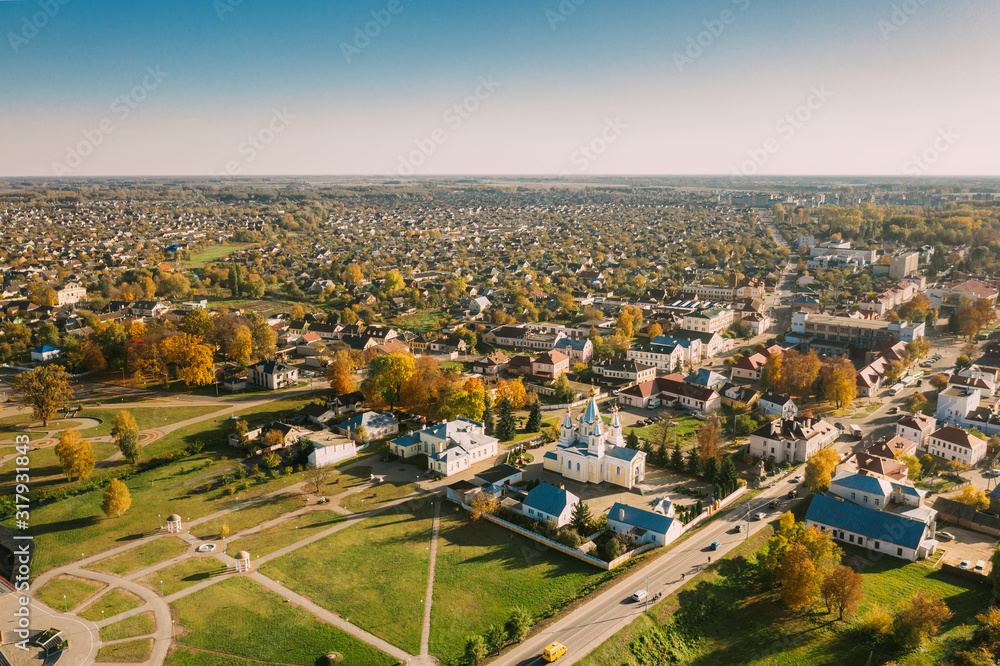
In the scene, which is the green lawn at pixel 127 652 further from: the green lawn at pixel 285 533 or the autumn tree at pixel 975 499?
the autumn tree at pixel 975 499

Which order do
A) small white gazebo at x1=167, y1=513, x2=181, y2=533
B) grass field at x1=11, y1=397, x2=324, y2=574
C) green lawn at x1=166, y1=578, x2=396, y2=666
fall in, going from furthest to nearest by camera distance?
small white gazebo at x1=167, y1=513, x2=181, y2=533 → grass field at x1=11, y1=397, x2=324, y2=574 → green lawn at x1=166, y1=578, x2=396, y2=666

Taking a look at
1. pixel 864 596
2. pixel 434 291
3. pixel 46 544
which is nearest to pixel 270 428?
pixel 46 544

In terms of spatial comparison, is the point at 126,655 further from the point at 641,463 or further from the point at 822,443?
the point at 822,443

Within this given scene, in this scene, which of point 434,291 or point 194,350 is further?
point 434,291

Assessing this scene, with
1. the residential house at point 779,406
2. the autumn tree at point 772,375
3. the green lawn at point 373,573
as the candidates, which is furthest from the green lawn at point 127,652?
the autumn tree at point 772,375

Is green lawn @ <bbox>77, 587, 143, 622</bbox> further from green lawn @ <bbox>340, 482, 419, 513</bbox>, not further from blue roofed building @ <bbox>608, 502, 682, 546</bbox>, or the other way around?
blue roofed building @ <bbox>608, 502, 682, 546</bbox>

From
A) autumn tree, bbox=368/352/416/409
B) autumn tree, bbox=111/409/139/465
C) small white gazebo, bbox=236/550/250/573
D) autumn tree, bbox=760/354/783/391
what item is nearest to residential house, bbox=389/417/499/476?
autumn tree, bbox=368/352/416/409

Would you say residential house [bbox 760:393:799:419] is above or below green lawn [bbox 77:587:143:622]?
above
